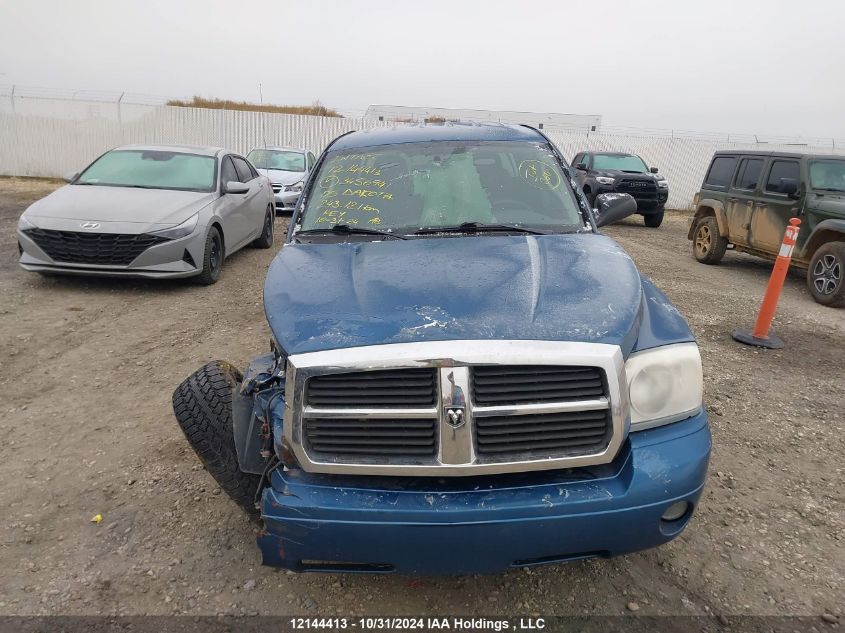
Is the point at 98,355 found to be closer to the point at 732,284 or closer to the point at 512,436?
the point at 512,436

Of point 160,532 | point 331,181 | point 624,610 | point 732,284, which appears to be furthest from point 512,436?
point 732,284

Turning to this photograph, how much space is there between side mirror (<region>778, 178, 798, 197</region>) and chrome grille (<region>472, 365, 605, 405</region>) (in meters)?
7.83

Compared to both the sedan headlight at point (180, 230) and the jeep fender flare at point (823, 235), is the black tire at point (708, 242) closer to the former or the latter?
the jeep fender flare at point (823, 235)

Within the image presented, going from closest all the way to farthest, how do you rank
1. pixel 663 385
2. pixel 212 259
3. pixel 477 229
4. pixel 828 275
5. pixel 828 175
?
pixel 663 385 < pixel 477 229 < pixel 212 259 < pixel 828 275 < pixel 828 175

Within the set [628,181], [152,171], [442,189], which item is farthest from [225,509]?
[628,181]

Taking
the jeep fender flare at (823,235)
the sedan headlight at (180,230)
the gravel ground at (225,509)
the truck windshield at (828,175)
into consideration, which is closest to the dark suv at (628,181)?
the truck windshield at (828,175)

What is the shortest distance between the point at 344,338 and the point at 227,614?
124 cm

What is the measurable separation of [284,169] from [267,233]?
179 inches

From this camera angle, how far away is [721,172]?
9.62 m

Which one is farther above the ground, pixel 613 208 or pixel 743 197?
pixel 613 208

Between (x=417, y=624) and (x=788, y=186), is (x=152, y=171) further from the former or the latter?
(x=788, y=186)

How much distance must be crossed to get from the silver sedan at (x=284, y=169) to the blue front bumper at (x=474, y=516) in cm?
1095

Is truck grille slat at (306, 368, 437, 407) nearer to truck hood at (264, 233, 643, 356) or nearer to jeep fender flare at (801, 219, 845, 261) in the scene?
truck hood at (264, 233, 643, 356)

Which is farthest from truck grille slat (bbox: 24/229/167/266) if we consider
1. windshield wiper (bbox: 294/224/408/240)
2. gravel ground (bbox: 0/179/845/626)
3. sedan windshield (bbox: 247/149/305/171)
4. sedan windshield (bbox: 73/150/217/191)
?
sedan windshield (bbox: 247/149/305/171)
